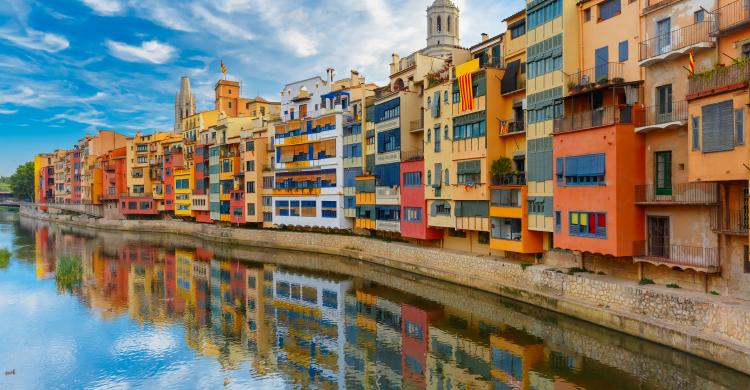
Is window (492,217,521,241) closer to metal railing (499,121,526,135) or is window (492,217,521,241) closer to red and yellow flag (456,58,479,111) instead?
metal railing (499,121,526,135)

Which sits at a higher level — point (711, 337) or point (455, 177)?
point (455, 177)

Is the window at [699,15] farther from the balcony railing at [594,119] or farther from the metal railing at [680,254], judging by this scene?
the metal railing at [680,254]

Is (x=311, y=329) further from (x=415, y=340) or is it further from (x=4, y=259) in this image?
(x=4, y=259)

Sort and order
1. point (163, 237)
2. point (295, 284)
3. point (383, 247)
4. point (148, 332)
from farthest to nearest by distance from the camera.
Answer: point (163, 237) → point (383, 247) → point (295, 284) → point (148, 332)

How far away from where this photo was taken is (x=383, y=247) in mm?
43750

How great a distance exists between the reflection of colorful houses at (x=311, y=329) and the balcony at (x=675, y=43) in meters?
20.3

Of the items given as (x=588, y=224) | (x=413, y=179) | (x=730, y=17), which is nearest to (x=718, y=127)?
(x=730, y=17)

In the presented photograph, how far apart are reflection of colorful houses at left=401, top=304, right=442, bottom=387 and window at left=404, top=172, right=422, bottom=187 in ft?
41.2

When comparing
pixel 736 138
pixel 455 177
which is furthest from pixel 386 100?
pixel 736 138

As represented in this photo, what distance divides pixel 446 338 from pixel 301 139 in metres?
36.0

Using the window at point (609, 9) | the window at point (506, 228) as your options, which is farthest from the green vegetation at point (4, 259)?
the window at point (609, 9)

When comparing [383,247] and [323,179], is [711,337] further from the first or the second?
[323,179]

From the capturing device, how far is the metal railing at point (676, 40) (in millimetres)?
21734

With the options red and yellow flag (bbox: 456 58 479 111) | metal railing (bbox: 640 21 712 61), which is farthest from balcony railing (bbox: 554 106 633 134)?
red and yellow flag (bbox: 456 58 479 111)
